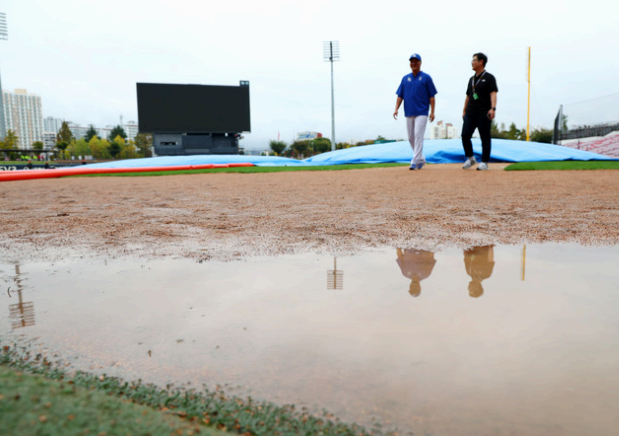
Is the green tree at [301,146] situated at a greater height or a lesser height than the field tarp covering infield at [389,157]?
greater

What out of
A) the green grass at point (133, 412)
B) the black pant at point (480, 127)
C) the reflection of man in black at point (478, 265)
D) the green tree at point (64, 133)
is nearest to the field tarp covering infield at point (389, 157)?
the black pant at point (480, 127)

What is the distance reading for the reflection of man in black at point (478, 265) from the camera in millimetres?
1207

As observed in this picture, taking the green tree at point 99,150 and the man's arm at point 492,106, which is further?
the green tree at point 99,150

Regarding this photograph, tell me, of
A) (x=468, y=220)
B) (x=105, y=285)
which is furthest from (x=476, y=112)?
(x=105, y=285)

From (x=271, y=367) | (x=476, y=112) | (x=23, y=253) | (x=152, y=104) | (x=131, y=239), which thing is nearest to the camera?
(x=271, y=367)

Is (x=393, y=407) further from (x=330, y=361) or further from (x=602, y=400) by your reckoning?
(x=602, y=400)

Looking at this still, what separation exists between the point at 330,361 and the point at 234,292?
0.45 m

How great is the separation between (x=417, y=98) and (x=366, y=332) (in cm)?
599

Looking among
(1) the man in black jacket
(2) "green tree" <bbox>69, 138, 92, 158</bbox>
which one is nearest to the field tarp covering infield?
(1) the man in black jacket

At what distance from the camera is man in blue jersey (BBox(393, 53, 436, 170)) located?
641cm

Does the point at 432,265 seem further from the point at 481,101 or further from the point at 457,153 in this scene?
the point at 457,153

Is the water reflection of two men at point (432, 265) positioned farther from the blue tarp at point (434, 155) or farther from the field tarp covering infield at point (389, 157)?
the blue tarp at point (434, 155)

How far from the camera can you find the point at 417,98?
6.44 m

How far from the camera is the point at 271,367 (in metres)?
0.80
